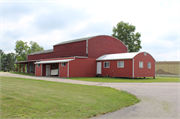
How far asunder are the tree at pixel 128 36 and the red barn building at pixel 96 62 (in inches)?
746

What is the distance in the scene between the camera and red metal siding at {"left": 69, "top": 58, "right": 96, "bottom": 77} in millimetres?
25953

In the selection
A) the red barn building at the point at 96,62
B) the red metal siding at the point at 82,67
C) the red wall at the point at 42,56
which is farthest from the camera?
Answer: the red wall at the point at 42,56

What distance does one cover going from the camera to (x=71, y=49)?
32.9m

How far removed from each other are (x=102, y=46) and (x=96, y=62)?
4.08 metres

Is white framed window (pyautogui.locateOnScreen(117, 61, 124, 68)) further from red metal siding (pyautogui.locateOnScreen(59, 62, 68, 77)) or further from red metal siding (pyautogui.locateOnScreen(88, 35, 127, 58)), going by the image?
red metal siding (pyautogui.locateOnScreen(59, 62, 68, 77))

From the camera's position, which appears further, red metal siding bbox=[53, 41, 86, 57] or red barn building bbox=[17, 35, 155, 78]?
red metal siding bbox=[53, 41, 86, 57]

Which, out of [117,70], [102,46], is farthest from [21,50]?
[117,70]

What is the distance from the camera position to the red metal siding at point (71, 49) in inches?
1202

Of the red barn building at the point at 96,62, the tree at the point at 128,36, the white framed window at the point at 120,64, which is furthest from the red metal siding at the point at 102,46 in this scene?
the tree at the point at 128,36

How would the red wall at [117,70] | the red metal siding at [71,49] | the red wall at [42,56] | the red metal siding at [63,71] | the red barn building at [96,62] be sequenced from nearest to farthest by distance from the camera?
the red wall at [117,70], the red barn building at [96,62], the red metal siding at [63,71], the red metal siding at [71,49], the red wall at [42,56]

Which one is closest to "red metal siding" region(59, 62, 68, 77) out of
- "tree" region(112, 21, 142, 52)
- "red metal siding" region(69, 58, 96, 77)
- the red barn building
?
the red barn building

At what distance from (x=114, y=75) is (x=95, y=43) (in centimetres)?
776

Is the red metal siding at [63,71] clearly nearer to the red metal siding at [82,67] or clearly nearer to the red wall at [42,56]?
the red metal siding at [82,67]

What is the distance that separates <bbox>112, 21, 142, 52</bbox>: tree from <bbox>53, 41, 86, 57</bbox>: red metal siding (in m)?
25.7
